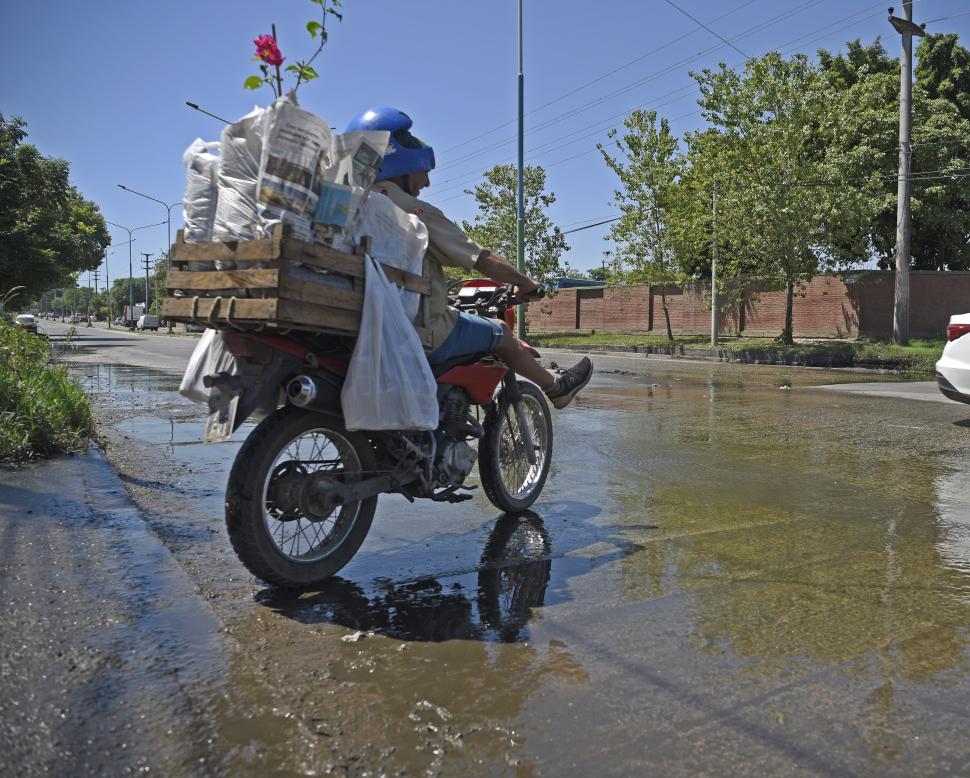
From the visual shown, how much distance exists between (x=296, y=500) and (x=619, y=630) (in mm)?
1437

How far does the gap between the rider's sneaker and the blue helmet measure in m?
1.75

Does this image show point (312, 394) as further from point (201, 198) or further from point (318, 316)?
point (201, 198)

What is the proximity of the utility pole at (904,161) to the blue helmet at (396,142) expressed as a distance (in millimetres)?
23021

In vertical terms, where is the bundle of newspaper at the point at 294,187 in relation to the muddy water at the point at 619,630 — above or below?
above

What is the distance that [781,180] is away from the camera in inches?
1002

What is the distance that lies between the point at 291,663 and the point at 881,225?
35.3 m

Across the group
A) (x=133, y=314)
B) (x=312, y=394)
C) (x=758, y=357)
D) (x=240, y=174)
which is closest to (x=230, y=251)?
(x=240, y=174)

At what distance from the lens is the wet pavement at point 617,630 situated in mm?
2477

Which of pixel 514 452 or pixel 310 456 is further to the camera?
pixel 514 452

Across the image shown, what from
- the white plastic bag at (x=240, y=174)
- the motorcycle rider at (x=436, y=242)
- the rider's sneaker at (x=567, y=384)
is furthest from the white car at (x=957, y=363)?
the white plastic bag at (x=240, y=174)

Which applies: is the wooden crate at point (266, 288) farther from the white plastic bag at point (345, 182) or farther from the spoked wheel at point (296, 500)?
the spoked wheel at point (296, 500)

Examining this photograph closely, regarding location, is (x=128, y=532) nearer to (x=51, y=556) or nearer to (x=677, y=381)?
(x=51, y=556)

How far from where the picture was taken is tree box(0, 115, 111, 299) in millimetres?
30453

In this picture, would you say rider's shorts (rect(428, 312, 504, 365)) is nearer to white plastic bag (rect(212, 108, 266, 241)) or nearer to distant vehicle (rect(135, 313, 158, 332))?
white plastic bag (rect(212, 108, 266, 241))
